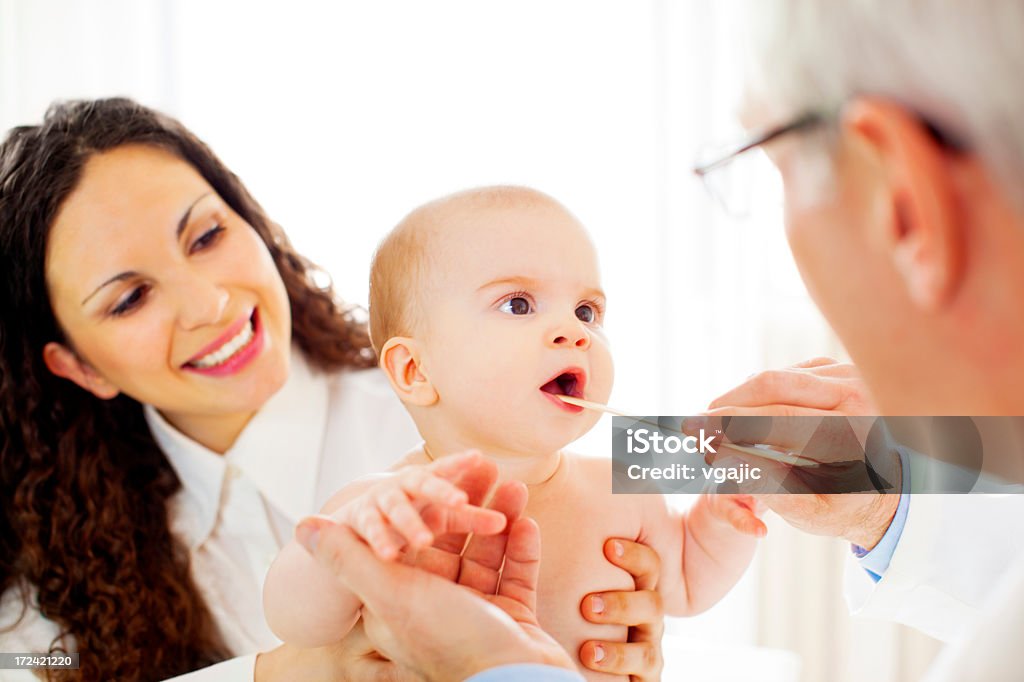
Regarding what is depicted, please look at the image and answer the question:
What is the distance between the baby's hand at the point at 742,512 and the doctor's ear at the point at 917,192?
→ 1.69ft

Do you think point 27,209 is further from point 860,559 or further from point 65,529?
point 860,559

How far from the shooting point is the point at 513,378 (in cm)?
105

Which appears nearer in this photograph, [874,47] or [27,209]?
[874,47]

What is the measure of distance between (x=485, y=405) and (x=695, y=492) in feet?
1.22

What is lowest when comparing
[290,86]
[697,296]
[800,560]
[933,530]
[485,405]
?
[800,560]

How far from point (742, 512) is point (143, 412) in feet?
3.84

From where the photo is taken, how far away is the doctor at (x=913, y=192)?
60 cm

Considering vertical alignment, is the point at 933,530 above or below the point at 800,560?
above

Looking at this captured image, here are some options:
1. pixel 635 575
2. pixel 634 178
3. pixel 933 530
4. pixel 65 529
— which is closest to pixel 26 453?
pixel 65 529

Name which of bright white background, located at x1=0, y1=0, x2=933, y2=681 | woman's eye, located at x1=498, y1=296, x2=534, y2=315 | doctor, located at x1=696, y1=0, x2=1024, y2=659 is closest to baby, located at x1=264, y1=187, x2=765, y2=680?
woman's eye, located at x1=498, y1=296, x2=534, y2=315

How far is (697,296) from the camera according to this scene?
2.44 metres

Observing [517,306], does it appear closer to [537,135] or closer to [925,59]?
[925,59]

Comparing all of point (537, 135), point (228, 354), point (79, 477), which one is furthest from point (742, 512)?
point (537, 135)

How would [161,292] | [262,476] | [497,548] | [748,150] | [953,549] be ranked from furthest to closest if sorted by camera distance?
[262,476]
[161,292]
[953,549]
[497,548]
[748,150]
